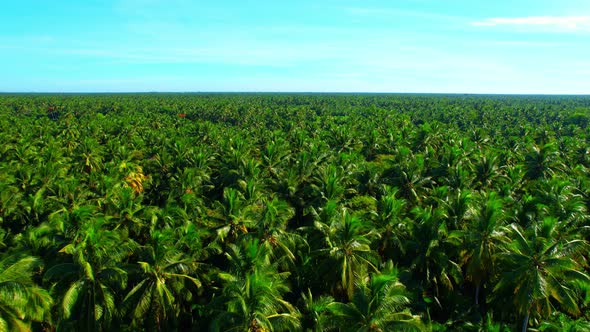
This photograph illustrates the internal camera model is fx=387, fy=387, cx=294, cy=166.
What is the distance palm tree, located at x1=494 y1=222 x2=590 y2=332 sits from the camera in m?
21.1

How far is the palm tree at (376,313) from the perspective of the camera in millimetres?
18359

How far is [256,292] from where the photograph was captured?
18.6m

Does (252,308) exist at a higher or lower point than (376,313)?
higher

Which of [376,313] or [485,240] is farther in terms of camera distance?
[485,240]

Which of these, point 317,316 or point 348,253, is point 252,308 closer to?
point 317,316

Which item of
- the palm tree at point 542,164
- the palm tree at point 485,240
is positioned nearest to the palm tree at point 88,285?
the palm tree at point 485,240

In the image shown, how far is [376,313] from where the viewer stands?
60.6 ft

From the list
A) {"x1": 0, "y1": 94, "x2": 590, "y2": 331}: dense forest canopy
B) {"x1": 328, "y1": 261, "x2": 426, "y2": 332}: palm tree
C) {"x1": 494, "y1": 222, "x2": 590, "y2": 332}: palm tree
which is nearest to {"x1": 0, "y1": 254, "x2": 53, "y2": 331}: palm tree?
{"x1": 0, "y1": 94, "x2": 590, "y2": 331}: dense forest canopy

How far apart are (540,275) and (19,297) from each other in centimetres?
2624

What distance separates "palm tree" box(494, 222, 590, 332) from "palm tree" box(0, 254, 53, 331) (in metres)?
24.7

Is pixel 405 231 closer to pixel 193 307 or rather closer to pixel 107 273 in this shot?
pixel 193 307

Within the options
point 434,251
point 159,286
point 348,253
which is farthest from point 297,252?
point 159,286

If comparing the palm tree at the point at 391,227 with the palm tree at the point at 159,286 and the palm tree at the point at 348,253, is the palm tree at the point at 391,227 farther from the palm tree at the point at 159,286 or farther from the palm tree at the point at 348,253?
the palm tree at the point at 159,286

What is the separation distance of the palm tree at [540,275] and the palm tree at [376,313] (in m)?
7.18
